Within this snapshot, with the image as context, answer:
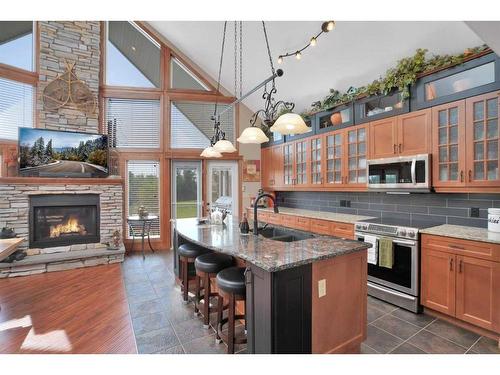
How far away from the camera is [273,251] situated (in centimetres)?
192

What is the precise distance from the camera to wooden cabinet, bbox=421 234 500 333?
2248 mm

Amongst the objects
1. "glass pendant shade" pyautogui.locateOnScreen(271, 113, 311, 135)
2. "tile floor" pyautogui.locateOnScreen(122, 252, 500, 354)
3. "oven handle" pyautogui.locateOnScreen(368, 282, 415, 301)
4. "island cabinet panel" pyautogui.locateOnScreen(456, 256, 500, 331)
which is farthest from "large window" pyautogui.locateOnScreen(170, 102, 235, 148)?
"island cabinet panel" pyautogui.locateOnScreen(456, 256, 500, 331)

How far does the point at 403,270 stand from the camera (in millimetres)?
2852

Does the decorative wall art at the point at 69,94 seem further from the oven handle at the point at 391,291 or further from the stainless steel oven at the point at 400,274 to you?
the oven handle at the point at 391,291

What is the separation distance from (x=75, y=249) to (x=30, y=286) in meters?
1.05

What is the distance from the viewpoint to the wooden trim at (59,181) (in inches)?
161

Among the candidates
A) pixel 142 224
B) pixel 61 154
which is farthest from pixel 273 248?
pixel 61 154

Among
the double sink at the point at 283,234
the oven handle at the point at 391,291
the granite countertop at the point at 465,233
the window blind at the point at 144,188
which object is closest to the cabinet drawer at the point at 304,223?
the oven handle at the point at 391,291

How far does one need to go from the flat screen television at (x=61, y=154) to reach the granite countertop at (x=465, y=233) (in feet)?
17.1

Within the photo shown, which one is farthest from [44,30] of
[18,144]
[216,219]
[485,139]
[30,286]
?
[485,139]

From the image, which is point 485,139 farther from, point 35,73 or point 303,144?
point 35,73

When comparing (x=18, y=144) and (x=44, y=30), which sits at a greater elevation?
(x=44, y=30)

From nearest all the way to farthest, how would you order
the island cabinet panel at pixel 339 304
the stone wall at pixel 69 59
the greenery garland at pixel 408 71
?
the island cabinet panel at pixel 339 304, the greenery garland at pixel 408 71, the stone wall at pixel 69 59

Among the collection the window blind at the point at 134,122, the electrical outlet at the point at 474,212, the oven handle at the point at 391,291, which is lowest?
the oven handle at the point at 391,291
